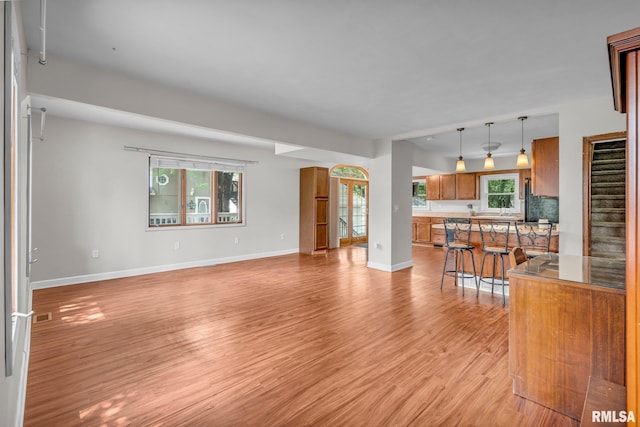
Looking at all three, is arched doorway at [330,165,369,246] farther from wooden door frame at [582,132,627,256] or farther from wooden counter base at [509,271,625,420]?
wooden counter base at [509,271,625,420]

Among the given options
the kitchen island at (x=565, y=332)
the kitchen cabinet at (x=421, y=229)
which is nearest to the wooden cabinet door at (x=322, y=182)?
the kitchen cabinet at (x=421, y=229)

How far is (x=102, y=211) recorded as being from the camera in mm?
4988

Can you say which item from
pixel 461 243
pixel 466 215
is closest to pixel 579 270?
pixel 461 243

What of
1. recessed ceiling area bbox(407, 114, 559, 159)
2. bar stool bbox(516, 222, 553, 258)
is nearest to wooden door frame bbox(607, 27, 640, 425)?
bar stool bbox(516, 222, 553, 258)

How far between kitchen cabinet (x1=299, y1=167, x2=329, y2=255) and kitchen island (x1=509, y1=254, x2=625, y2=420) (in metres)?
5.81

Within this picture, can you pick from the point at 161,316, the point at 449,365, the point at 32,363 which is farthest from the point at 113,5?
the point at 449,365

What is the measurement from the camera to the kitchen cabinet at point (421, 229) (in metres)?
9.28

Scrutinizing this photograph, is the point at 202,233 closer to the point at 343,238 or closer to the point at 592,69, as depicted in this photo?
the point at 343,238

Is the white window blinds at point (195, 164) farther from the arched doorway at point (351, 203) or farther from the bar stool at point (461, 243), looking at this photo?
the bar stool at point (461, 243)

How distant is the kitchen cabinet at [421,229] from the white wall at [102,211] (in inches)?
219

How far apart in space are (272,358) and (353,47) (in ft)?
8.42

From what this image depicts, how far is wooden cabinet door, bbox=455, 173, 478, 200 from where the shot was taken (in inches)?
343

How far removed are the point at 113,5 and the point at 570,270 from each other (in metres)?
3.42

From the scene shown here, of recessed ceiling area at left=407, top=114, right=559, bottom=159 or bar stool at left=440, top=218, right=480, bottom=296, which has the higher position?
recessed ceiling area at left=407, top=114, right=559, bottom=159
